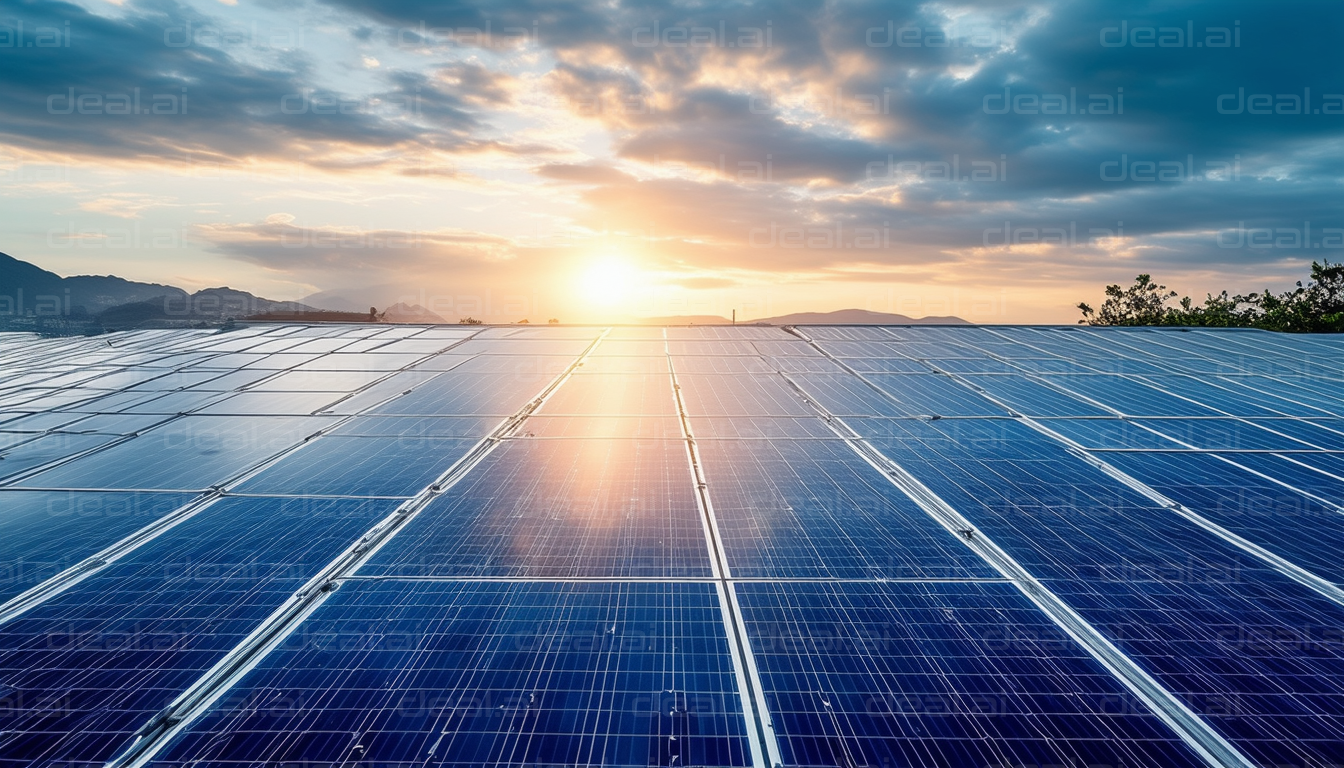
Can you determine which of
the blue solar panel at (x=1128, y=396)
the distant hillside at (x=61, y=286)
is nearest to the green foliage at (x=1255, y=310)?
the blue solar panel at (x=1128, y=396)

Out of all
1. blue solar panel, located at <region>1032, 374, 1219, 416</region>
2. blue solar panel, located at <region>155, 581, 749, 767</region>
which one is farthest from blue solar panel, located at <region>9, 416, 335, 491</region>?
blue solar panel, located at <region>1032, 374, 1219, 416</region>

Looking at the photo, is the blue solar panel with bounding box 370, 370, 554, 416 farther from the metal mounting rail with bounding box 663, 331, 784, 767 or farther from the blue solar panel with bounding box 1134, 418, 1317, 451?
the blue solar panel with bounding box 1134, 418, 1317, 451

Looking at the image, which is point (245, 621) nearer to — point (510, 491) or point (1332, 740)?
point (510, 491)

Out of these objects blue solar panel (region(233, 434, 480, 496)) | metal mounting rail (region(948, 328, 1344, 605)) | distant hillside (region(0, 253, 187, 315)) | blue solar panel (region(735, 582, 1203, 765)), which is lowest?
blue solar panel (region(735, 582, 1203, 765))

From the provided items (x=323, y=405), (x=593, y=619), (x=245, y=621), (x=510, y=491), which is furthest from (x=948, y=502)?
(x=323, y=405)

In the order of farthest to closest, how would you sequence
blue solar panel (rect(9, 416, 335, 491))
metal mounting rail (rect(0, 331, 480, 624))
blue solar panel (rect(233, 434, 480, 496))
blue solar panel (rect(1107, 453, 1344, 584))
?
blue solar panel (rect(9, 416, 335, 491)) → blue solar panel (rect(233, 434, 480, 496)) → blue solar panel (rect(1107, 453, 1344, 584)) → metal mounting rail (rect(0, 331, 480, 624))

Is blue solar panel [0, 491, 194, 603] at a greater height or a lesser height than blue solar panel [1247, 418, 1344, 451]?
lesser

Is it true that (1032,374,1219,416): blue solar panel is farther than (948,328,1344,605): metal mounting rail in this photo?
Yes

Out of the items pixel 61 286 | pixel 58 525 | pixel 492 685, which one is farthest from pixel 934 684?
pixel 61 286
